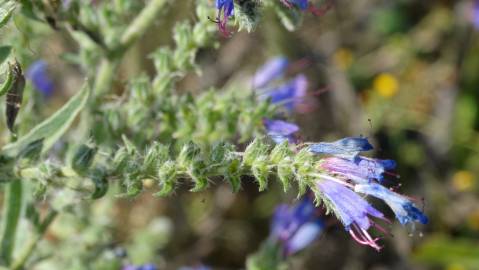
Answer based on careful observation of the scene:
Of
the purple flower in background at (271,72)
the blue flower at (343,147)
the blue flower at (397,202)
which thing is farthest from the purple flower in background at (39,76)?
the blue flower at (397,202)

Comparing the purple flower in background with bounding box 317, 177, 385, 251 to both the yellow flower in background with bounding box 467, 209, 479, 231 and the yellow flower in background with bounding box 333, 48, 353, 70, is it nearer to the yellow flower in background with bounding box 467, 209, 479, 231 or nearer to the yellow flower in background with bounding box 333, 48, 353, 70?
the yellow flower in background with bounding box 467, 209, 479, 231

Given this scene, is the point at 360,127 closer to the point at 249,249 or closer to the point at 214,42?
the point at 249,249

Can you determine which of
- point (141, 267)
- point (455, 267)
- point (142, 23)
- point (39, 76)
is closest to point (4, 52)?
point (142, 23)

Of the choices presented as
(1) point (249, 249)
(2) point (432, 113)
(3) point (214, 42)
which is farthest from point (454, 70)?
(3) point (214, 42)

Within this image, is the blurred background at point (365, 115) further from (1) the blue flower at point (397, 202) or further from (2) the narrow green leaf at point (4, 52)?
(1) the blue flower at point (397, 202)

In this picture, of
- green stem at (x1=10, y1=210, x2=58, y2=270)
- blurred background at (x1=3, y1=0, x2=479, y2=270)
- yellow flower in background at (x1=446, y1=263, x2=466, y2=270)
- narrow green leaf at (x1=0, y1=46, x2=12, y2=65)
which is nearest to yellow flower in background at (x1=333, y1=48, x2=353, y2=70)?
blurred background at (x1=3, y1=0, x2=479, y2=270)

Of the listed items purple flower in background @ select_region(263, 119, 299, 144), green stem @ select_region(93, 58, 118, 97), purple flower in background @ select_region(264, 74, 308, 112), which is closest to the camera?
purple flower in background @ select_region(263, 119, 299, 144)

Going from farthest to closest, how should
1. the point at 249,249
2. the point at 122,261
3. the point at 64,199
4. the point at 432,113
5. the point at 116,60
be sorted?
the point at 432,113 → the point at 249,249 → the point at 122,261 → the point at 116,60 → the point at 64,199
